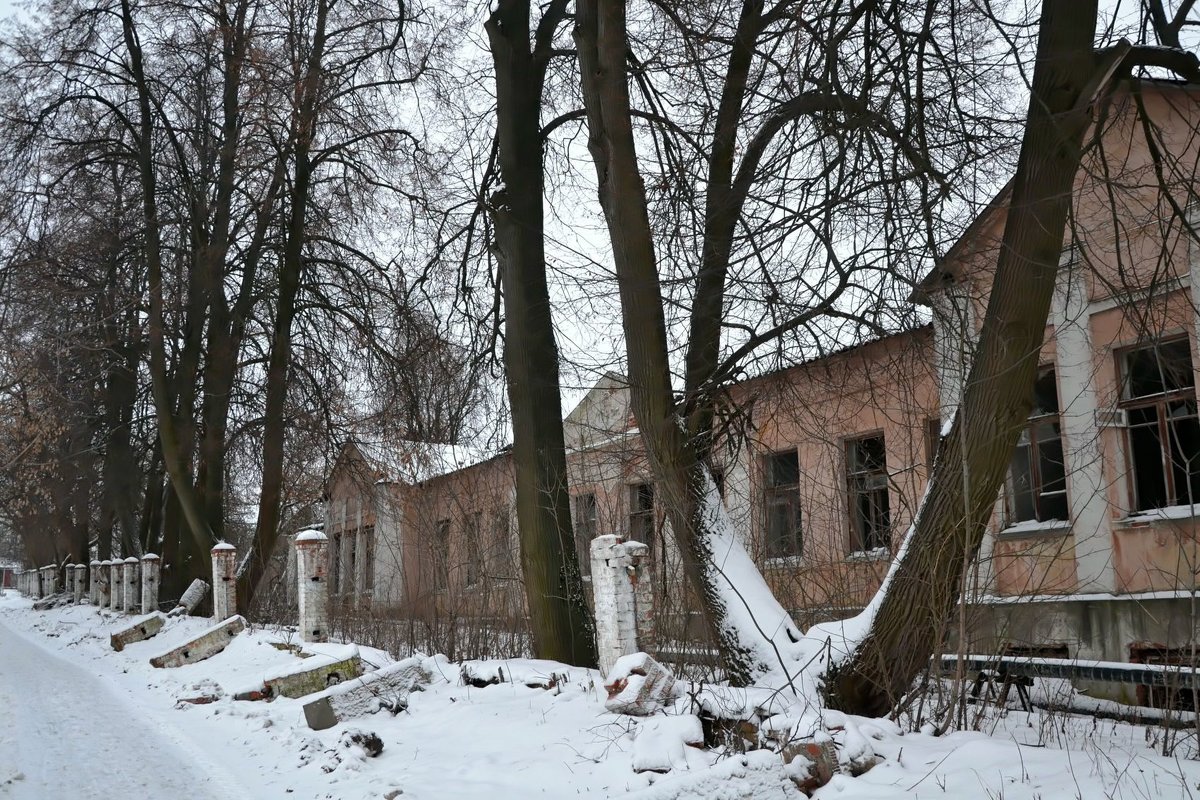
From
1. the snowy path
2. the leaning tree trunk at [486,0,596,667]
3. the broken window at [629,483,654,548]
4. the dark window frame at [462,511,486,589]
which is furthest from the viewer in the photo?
the dark window frame at [462,511,486,589]

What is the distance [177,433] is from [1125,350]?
1608 centimetres

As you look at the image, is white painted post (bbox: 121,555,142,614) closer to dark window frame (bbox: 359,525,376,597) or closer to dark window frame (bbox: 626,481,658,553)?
dark window frame (bbox: 359,525,376,597)

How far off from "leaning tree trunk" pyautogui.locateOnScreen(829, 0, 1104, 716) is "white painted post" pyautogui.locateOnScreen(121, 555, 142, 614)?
2031cm

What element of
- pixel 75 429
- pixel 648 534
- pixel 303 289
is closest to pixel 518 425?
pixel 648 534

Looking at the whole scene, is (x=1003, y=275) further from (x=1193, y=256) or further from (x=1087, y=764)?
(x=1193, y=256)

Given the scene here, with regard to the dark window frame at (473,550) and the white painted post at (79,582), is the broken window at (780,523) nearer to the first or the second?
the dark window frame at (473,550)

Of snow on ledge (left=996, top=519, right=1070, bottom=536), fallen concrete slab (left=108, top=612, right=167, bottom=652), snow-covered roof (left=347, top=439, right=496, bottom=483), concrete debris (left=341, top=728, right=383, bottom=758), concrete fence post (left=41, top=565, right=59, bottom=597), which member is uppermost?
snow-covered roof (left=347, top=439, right=496, bottom=483)

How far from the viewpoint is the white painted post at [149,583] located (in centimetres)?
2100

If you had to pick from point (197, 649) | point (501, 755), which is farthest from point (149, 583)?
point (501, 755)

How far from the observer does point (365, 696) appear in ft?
27.0

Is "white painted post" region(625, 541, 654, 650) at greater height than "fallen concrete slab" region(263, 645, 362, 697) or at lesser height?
greater

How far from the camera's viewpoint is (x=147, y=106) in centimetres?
1847

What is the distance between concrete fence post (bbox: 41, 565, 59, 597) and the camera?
141 ft

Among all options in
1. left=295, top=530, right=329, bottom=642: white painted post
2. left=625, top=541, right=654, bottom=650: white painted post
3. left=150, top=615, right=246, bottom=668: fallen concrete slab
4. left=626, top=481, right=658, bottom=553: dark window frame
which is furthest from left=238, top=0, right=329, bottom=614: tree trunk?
left=625, top=541, right=654, bottom=650: white painted post
